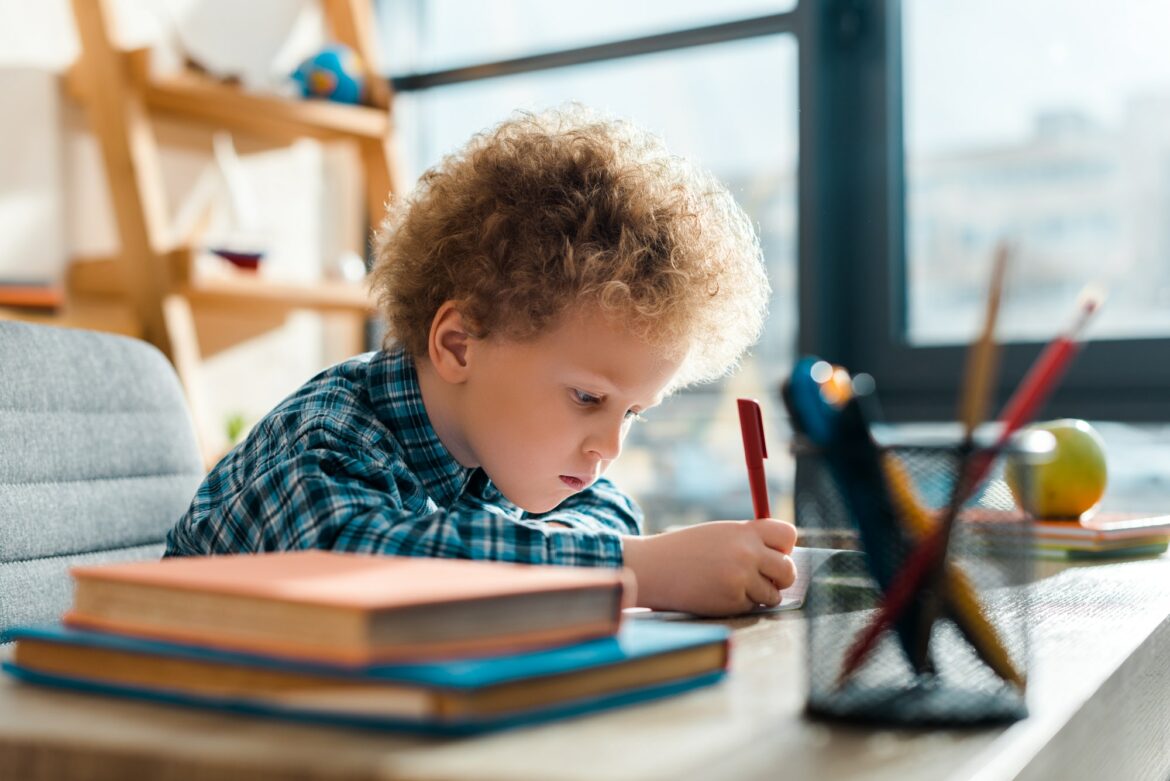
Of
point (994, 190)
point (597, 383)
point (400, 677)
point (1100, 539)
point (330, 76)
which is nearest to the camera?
point (400, 677)

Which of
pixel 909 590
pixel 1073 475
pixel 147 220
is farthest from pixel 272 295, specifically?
pixel 909 590

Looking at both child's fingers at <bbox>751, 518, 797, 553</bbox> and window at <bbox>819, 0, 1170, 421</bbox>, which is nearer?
child's fingers at <bbox>751, 518, 797, 553</bbox>

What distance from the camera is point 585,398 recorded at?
3.37ft

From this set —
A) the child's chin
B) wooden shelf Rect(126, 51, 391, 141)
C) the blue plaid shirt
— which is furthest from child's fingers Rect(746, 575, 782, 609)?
wooden shelf Rect(126, 51, 391, 141)

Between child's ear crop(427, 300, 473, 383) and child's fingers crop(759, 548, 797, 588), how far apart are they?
401 mm

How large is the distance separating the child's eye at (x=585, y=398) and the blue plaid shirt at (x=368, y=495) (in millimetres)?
120

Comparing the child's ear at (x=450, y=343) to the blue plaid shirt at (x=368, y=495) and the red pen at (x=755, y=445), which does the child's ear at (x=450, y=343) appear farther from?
the red pen at (x=755, y=445)

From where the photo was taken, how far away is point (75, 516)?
3.60 feet

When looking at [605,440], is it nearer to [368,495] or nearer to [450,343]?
[450,343]

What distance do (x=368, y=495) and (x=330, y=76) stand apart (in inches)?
78.6

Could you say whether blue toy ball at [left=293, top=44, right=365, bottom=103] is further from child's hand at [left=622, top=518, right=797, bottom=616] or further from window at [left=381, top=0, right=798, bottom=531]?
child's hand at [left=622, top=518, right=797, bottom=616]

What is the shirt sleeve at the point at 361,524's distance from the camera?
0.76 m

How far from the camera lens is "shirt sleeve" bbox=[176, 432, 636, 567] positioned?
0.76m

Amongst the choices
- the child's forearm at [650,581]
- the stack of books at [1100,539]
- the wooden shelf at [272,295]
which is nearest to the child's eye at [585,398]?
the child's forearm at [650,581]
